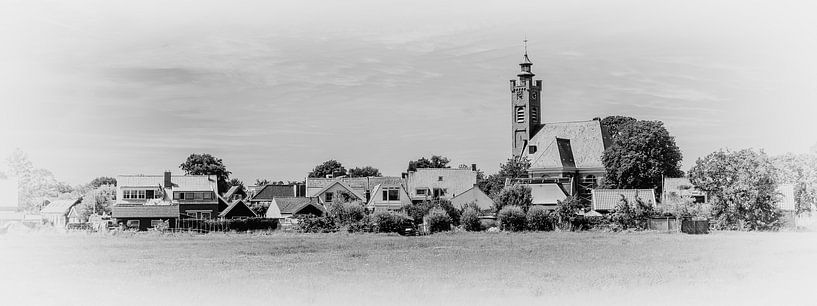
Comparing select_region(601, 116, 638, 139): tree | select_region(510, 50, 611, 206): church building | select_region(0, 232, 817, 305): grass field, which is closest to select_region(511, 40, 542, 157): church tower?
select_region(510, 50, 611, 206): church building

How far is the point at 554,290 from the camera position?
25.2m

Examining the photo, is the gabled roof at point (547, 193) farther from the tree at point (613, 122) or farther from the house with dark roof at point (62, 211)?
the house with dark roof at point (62, 211)

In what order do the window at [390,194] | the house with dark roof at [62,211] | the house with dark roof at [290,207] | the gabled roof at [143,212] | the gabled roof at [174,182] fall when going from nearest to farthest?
the gabled roof at [143,212] → the house with dark roof at [290,207] → the gabled roof at [174,182] → the house with dark roof at [62,211] → the window at [390,194]

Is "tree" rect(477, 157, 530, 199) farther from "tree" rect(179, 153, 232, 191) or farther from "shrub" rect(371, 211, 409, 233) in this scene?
"tree" rect(179, 153, 232, 191)

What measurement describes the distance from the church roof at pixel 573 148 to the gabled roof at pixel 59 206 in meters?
54.2

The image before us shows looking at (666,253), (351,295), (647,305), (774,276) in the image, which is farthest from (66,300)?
(666,253)

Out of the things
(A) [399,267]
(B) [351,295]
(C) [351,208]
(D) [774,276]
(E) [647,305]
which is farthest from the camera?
(C) [351,208]

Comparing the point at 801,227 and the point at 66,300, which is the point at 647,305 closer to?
the point at 66,300

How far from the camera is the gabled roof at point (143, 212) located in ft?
247

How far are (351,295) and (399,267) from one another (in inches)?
325

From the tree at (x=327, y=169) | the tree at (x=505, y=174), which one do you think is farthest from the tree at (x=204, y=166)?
the tree at (x=505, y=174)

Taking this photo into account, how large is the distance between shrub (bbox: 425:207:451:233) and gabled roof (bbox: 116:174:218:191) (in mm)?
32721

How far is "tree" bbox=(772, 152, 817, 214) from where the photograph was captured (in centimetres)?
6425

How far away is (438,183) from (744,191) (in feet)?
135
